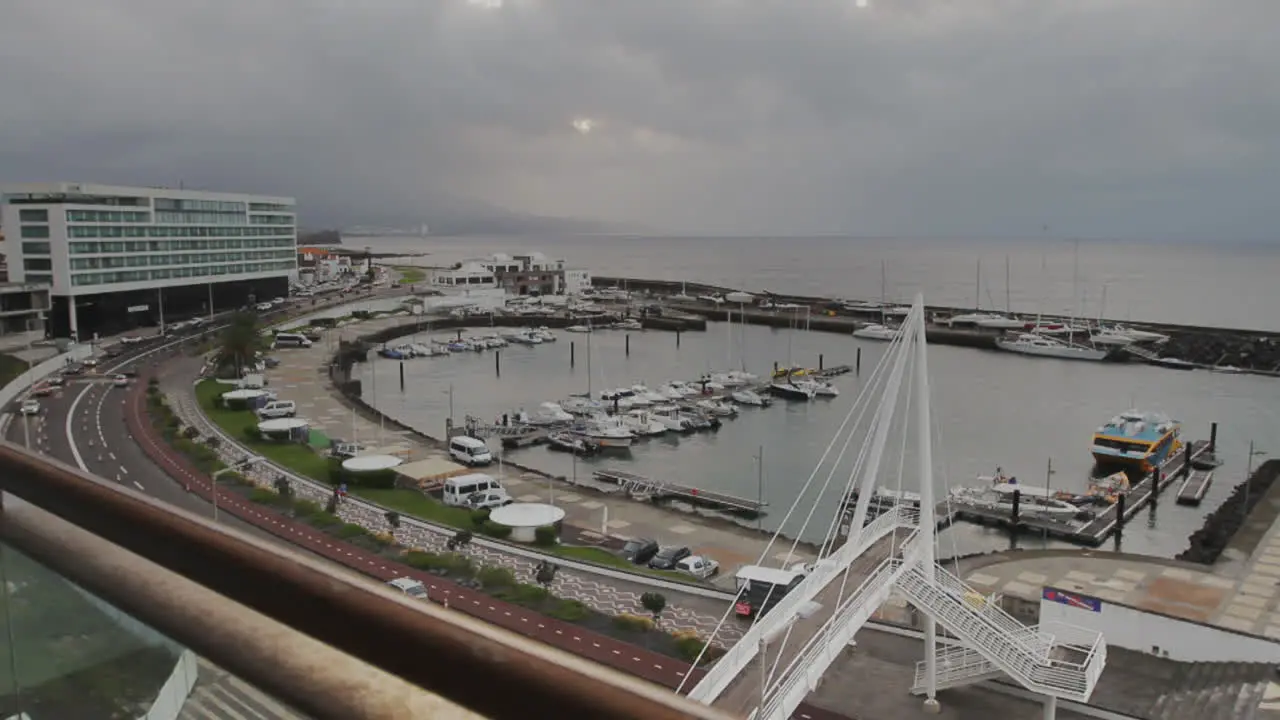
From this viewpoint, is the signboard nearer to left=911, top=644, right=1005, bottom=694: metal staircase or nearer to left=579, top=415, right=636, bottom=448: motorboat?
left=911, top=644, right=1005, bottom=694: metal staircase

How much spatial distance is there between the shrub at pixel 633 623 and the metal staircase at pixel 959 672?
91.0 inches

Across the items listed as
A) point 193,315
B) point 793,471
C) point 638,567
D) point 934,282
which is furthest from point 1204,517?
point 934,282

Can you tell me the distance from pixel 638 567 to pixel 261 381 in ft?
43.9

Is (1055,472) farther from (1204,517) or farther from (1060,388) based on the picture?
(1060,388)

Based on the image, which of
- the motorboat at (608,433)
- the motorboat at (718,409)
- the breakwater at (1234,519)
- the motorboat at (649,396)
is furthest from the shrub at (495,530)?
the motorboat at (649,396)

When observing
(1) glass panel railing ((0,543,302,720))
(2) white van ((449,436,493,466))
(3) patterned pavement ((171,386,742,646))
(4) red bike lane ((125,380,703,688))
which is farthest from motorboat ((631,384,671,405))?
(1) glass panel railing ((0,543,302,720))

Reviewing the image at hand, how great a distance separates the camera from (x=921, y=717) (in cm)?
700

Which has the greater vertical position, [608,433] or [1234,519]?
[608,433]

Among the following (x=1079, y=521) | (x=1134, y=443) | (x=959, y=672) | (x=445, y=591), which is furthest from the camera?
(x=1134, y=443)

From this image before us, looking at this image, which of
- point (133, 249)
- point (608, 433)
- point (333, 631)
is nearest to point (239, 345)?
point (608, 433)

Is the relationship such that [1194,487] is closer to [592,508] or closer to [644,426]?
[644,426]

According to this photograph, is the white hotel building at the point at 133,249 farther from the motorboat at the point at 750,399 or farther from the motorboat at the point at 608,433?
the motorboat at the point at 750,399

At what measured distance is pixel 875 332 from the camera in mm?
36656

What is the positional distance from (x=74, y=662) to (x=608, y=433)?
1831 cm
